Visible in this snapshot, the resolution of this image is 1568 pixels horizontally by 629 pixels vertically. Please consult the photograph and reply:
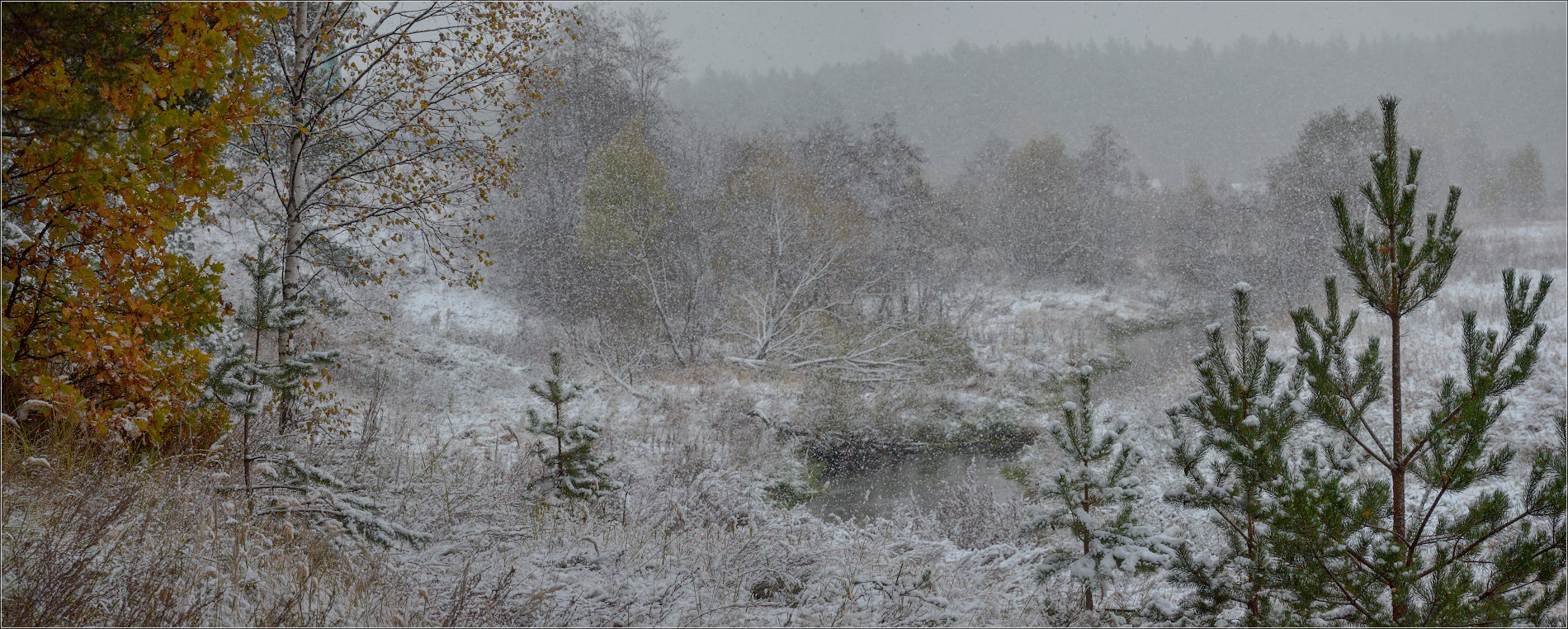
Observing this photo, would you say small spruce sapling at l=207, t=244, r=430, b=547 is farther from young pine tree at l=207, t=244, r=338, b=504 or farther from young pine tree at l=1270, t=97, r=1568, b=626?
young pine tree at l=1270, t=97, r=1568, b=626

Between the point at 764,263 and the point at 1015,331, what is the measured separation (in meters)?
5.96

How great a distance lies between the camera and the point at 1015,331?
1612 centimetres

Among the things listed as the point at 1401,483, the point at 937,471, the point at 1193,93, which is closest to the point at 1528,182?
the point at 1193,93

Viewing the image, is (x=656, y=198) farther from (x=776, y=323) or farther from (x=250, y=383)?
(x=250, y=383)

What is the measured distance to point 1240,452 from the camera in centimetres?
288

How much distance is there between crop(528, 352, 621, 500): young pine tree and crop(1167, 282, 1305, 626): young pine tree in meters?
3.19

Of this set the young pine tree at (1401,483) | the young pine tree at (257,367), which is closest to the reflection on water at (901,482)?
the young pine tree at (1401,483)

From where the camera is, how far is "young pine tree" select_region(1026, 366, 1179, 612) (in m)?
3.10

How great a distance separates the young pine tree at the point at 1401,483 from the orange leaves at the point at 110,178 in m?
4.39

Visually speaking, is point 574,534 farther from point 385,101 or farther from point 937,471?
point 937,471

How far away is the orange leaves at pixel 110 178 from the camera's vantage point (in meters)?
2.40

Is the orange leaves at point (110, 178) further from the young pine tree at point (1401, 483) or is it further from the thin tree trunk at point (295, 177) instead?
the young pine tree at point (1401, 483)

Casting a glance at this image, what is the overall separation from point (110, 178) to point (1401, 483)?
5.14m

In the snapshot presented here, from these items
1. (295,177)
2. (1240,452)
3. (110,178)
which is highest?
(295,177)
